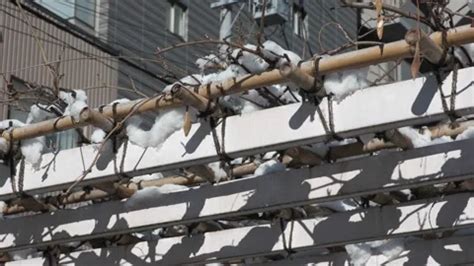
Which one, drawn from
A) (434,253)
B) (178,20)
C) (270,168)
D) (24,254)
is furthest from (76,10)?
(434,253)

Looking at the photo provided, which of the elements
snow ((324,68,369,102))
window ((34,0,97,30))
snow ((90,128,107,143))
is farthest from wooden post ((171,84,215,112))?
window ((34,0,97,30))

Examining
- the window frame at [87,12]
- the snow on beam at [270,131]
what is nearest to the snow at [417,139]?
the snow on beam at [270,131]

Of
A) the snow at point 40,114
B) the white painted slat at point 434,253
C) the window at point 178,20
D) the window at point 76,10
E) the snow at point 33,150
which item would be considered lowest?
the white painted slat at point 434,253

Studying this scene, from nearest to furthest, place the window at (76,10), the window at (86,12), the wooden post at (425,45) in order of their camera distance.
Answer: the wooden post at (425,45)
the window at (76,10)
the window at (86,12)

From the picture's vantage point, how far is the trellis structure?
212 inches

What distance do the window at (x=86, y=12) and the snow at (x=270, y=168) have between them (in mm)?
10623

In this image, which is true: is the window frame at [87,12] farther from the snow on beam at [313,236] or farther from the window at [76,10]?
the snow on beam at [313,236]

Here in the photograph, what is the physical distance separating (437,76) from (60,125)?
2.33 meters

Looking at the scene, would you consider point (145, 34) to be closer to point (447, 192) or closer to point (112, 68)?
point (112, 68)

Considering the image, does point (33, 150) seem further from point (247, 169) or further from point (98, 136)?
point (247, 169)

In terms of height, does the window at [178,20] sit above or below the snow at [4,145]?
above

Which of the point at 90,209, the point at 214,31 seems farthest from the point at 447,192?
the point at 214,31

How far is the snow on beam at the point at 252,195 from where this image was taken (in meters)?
5.58

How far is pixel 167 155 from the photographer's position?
19.7ft
